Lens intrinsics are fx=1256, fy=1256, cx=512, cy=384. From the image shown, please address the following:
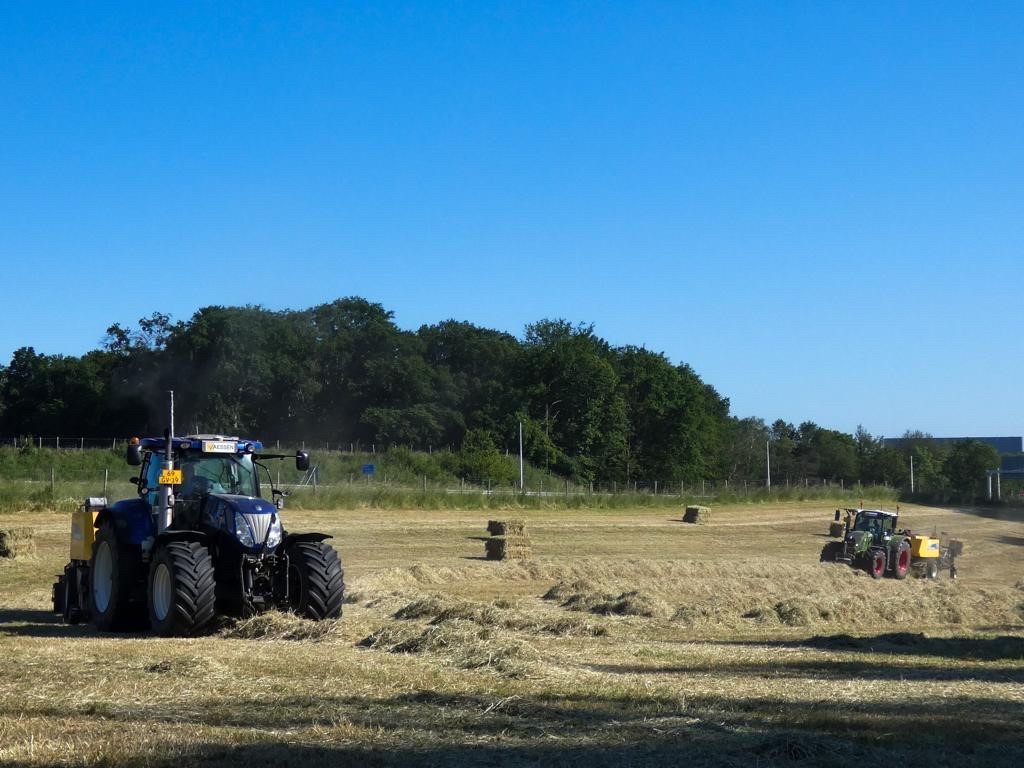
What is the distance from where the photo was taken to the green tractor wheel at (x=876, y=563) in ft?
101

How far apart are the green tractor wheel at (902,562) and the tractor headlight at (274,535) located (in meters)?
20.9

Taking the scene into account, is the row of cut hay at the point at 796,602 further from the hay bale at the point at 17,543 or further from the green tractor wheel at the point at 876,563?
the hay bale at the point at 17,543

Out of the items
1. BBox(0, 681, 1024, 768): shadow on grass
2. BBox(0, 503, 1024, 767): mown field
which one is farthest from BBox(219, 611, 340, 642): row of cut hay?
BBox(0, 681, 1024, 768): shadow on grass

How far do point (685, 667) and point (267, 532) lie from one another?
205 inches

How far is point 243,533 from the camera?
1430 centimetres

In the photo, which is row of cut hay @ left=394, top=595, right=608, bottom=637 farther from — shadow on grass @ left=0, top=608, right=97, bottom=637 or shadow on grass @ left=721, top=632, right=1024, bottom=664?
shadow on grass @ left=0, top=608, right=97, bottom=637

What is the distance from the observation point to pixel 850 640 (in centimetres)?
1474

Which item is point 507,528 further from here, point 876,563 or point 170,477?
point 170,477

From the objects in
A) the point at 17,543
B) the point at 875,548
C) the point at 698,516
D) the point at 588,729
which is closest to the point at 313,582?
the point at 588,729

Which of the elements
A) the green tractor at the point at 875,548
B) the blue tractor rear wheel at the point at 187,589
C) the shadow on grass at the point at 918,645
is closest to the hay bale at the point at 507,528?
the green tractor at the point at 875,548

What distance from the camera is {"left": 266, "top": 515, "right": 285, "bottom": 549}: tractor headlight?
568 inches

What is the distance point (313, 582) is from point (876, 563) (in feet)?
65.7

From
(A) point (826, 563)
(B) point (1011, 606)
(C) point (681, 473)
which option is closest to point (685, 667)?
(B) point (1011, 606)

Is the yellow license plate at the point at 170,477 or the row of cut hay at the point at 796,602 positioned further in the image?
the row of cut hay at the point at 796,602
